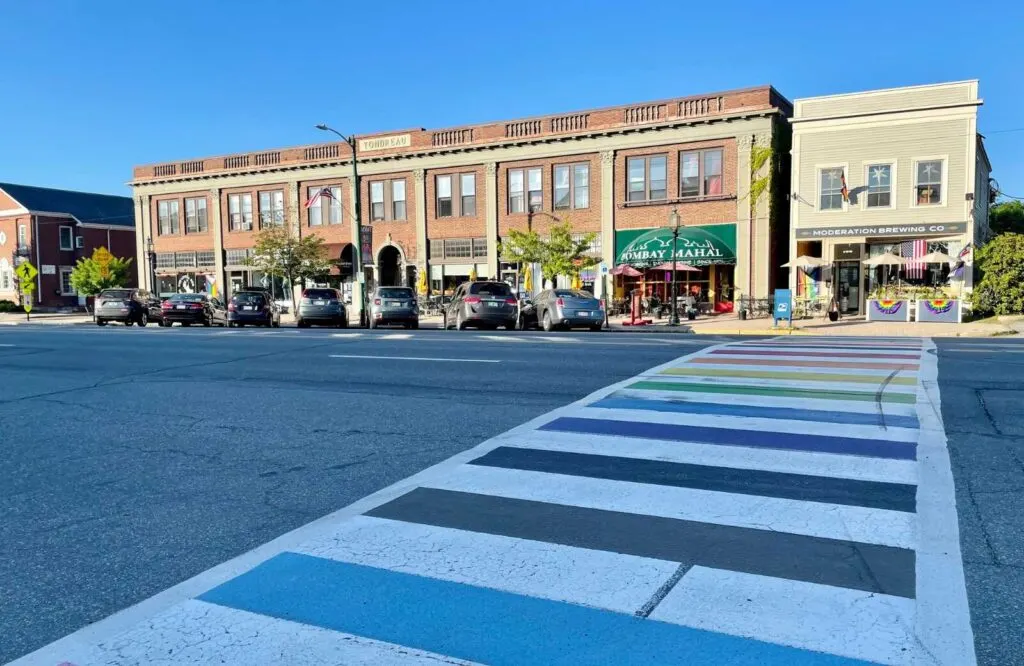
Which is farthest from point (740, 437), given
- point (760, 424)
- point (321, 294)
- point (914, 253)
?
point (914, 253)

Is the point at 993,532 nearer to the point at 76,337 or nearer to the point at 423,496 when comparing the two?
the point at 423,496

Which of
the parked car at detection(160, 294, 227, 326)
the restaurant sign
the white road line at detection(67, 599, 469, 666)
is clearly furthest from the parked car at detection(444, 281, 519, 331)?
the white road line at detection(67, 599, 469, 666)

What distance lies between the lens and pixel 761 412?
24.8 feet

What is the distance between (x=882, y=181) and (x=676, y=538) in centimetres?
2719

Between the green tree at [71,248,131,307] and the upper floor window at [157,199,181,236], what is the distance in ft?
19.5

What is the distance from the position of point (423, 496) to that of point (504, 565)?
1.34 m

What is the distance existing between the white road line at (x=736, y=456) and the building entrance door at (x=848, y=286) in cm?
2547

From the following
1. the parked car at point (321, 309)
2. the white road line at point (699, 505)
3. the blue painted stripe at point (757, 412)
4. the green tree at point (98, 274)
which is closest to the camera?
the white road line at point (699, 505)

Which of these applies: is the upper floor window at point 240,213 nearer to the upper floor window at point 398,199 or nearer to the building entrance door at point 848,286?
the upper floor window at point 398,199

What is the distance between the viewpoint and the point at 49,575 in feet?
12.9

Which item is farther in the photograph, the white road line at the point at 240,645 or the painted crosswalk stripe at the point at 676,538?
the painted crosswalk stripe at the point at 676,538

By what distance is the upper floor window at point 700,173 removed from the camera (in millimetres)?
30891

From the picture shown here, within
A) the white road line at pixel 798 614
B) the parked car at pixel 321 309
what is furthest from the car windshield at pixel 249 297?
the white road line at pixel 798 614

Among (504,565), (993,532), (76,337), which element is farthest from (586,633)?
(76,337)
